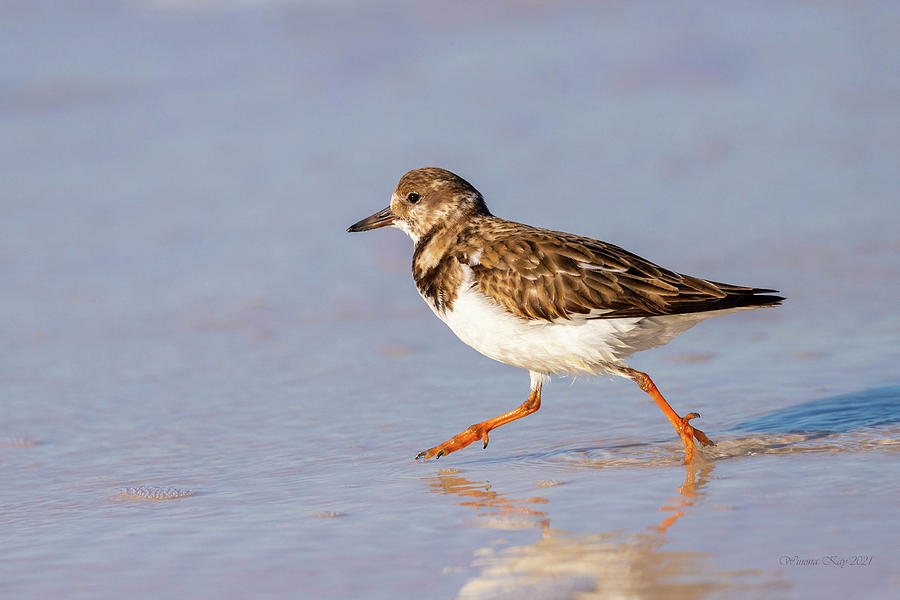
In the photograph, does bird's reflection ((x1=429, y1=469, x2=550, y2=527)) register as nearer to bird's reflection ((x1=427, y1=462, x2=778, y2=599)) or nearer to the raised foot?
bird's reflection ((x1=427, y1=462, x2=778, y2=599))

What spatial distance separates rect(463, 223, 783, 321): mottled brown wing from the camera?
568 centimetres

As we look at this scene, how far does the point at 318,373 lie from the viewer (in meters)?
7.58

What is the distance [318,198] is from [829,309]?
192 inches

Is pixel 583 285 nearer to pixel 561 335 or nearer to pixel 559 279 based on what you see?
pixel 559 279

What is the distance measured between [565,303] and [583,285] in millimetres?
138

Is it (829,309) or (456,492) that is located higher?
(829,309)

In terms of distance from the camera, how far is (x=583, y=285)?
574 cm

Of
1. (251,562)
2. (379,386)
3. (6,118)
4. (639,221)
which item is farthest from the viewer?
(6,118)

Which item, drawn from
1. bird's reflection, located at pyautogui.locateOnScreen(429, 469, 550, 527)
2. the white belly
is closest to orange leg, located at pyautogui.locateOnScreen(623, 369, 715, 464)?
the white belly

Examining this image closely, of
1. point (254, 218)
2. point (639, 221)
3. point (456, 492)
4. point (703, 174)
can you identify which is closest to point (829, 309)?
point (639, 221)

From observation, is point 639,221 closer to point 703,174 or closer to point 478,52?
point 703,174

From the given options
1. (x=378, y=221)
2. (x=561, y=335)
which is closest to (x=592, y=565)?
(x=561, y=335)

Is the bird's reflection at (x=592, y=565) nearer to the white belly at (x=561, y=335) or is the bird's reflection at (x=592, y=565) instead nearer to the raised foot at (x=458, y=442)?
the raised foot at (x=458, y=442)

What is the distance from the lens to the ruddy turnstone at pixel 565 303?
18.7 ft
